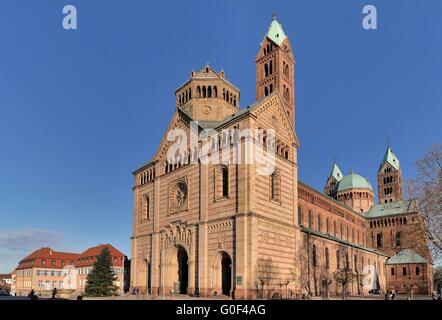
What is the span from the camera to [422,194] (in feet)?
106

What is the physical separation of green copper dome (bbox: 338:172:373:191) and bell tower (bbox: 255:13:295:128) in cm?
3224

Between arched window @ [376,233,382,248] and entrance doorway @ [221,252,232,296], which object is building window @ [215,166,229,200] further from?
arched window @ [376,233,382,248]

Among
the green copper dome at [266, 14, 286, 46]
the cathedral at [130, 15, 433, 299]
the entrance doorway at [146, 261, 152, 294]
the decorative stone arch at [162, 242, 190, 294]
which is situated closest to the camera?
the cathedral at [130, 15, 433, 299]

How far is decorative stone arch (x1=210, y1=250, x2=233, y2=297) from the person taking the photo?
38.2 meters

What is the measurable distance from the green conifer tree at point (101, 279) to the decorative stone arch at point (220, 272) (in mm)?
17950

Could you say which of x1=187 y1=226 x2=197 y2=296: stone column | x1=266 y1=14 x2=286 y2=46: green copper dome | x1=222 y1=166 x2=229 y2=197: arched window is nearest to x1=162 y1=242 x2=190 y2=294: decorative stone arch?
x1=187 y1=226 x2=197 y2=296: stone column

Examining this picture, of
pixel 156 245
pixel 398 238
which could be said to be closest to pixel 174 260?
pixel 156 245

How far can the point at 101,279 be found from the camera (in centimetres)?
5112

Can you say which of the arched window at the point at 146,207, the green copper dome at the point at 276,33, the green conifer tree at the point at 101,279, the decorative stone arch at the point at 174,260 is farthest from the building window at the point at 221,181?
the green copper dome at the point at 276,33

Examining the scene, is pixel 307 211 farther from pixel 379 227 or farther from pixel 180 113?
pixel 379 227

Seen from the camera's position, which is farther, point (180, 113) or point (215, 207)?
point (180, 113)

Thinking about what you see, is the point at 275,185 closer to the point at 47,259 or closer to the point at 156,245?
the point at 156,245
